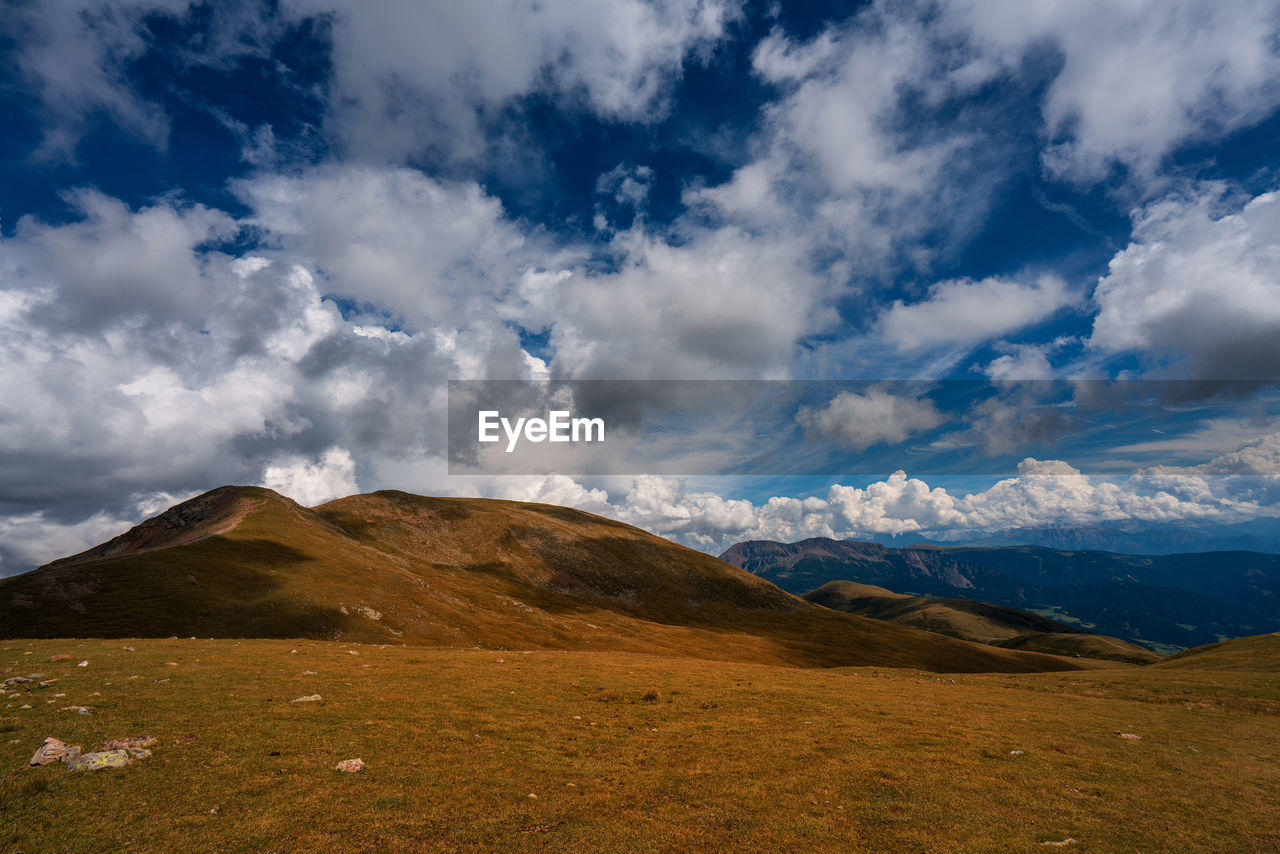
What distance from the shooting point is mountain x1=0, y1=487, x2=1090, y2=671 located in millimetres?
59531

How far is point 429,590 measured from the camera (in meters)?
87.3

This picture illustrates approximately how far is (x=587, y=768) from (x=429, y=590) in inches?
3020

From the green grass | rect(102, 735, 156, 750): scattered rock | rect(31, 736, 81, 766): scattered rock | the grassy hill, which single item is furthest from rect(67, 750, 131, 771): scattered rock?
the grassy hill

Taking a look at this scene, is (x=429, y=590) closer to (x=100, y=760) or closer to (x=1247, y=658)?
(x=100, y=760)

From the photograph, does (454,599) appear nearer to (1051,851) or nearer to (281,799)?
(281,799)

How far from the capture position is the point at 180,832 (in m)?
13.2

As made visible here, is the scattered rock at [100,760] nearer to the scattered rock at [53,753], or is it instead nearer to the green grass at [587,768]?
the scattered rock at [53,753]

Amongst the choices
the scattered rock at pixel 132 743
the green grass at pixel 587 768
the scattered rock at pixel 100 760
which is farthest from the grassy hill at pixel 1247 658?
the scattered rock at pixel 100 760

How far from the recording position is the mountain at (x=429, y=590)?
59531 millimetres

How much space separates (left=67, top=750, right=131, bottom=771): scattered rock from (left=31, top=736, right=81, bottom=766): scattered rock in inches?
11.4

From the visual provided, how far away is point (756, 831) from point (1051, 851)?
8748mm

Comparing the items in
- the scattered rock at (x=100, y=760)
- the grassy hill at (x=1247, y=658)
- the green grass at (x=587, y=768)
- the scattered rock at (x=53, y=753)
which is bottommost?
the grassy hill at (x=1247, y=658)

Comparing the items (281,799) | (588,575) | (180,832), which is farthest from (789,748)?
(588,575)

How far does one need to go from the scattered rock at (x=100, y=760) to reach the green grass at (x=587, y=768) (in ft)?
2.04
